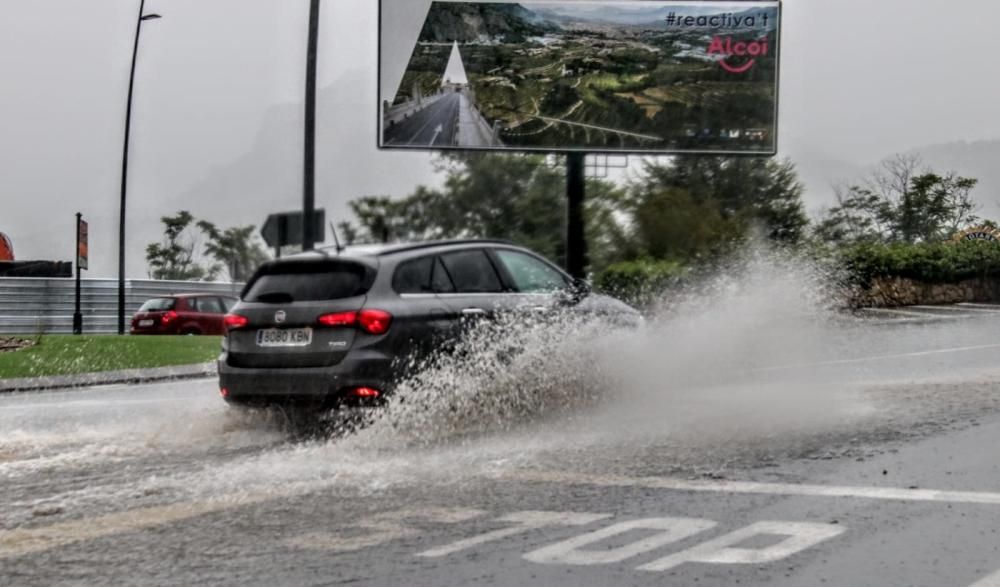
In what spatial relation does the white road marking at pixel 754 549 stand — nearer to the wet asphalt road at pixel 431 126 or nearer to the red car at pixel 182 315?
the wet asphalt road at pixel 431 126

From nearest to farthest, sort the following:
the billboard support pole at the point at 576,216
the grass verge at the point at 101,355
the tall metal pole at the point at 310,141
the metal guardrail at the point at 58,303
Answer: the tall metal pole at the point at 310,141, the grass verge at the point at 101,355, the billboard support pole at the point at 576,216, the metal guardrail at the point at 58,303

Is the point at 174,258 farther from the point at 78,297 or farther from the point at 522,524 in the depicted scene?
the point at 522,524

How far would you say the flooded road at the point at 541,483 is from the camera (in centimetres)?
557

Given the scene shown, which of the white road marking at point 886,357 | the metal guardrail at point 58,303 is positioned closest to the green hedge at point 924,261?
the white road marking at point 886,357

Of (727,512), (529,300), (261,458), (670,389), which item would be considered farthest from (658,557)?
(670,389)

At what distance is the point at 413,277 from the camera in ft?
32.0

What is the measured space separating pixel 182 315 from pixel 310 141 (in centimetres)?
1480

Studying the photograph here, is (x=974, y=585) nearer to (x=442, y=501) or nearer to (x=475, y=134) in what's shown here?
(x=442, y=501)

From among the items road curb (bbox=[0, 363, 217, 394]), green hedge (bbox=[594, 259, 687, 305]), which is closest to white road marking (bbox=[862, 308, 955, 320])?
green hedge (bbox=[594, 259, 687, 305])

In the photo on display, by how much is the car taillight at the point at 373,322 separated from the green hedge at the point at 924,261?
95.9ft

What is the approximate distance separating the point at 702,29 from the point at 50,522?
30194 mm

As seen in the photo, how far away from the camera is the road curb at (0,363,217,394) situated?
1783 cm

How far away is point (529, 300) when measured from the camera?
10516 mm

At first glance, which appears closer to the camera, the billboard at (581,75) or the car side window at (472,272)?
the car side window at (472,272)
